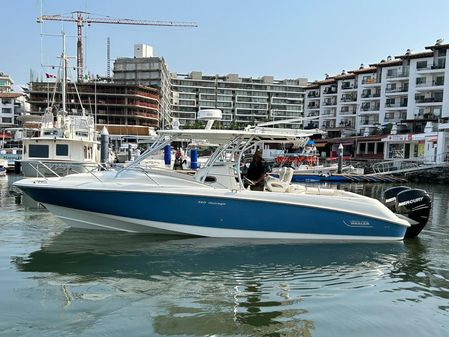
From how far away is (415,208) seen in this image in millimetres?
11016

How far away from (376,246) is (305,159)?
107 feet

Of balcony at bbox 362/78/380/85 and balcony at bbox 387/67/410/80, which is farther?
balcony at bbox 362/78/380/85

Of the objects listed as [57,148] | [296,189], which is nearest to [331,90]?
[57,148]

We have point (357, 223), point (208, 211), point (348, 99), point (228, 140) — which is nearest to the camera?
point (208, 211)

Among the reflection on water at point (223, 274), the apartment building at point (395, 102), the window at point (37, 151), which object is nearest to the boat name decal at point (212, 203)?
the reflection on water at point (223, 274)

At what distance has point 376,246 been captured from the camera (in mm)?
10234

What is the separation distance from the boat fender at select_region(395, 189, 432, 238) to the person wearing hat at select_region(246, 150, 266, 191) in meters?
3.62

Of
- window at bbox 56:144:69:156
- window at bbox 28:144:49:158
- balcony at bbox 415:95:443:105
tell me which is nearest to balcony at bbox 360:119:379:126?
balcony at bbox 415:95:443:105

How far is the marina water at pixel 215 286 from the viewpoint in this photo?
18.7 ft

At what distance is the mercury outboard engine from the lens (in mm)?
10992

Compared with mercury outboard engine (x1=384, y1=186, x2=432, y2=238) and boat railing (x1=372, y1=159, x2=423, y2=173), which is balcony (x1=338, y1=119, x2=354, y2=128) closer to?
boat railing (x1=372, y1=159, x2=423, y2=173)

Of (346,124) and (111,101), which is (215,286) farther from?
(111,101)

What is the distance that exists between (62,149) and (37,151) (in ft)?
4.83

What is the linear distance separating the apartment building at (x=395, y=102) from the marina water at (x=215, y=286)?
4518 cm
